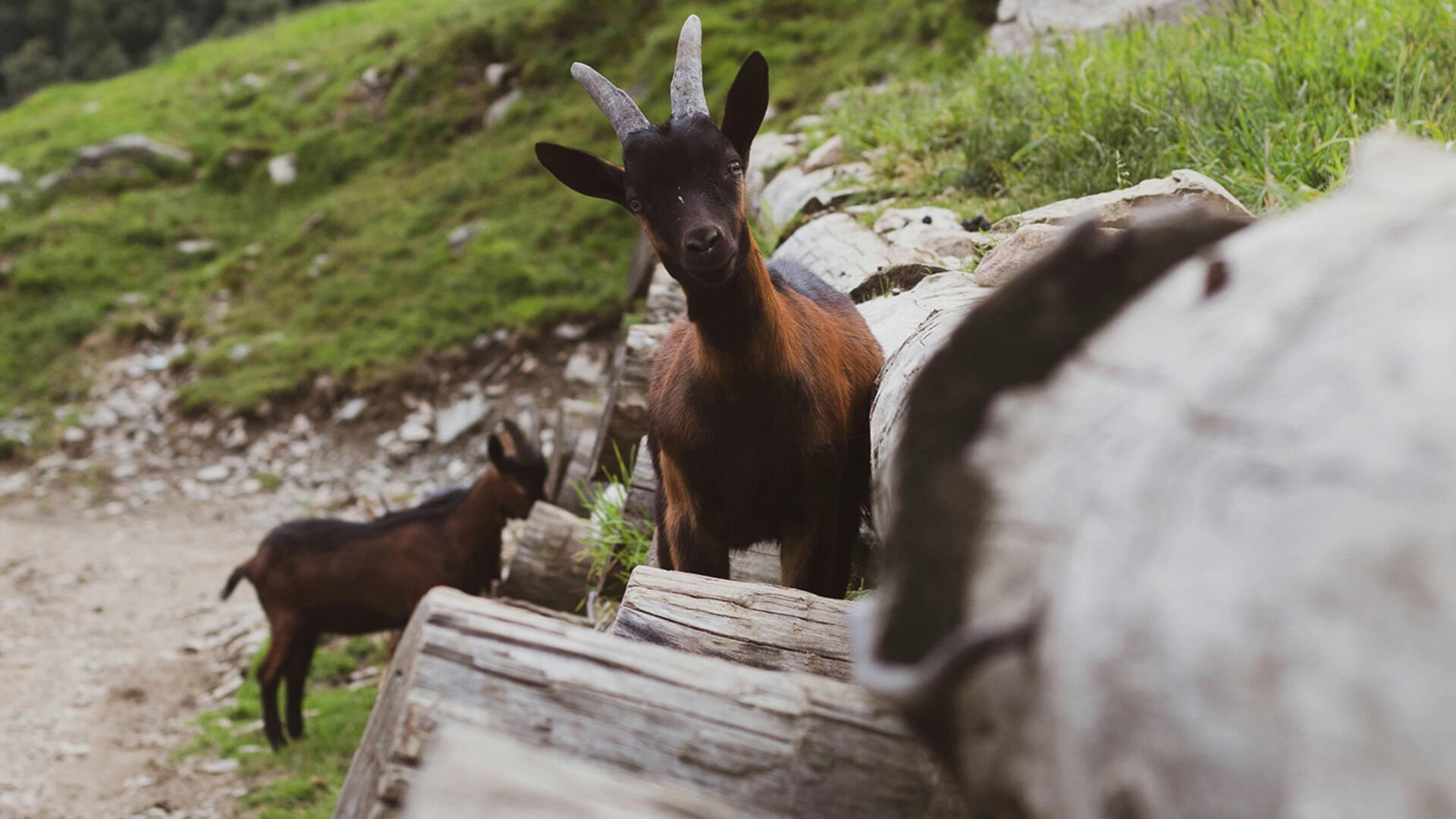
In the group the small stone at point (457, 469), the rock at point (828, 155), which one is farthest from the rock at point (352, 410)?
the rock at point (828, 155)

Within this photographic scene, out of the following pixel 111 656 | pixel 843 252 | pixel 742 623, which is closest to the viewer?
pixel 742 623

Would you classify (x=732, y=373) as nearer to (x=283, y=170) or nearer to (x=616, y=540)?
(x=616, y=540)

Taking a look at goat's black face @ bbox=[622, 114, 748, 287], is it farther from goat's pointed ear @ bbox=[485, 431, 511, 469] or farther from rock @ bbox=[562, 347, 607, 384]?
rock @ bbox=[562, 347, 607, 384]

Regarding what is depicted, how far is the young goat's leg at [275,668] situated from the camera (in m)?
6.45

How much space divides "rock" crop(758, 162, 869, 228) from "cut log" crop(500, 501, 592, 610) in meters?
2.38

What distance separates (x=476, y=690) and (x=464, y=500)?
5818mm

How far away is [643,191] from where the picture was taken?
343 centimetres

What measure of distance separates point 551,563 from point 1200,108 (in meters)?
4.09

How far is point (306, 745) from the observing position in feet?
21.2

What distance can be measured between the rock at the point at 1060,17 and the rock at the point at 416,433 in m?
6.42

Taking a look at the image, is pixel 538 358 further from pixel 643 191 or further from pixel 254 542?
pixel 643 191

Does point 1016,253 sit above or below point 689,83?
below

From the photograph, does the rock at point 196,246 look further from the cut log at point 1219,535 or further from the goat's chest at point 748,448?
the cut log at point 1219,535

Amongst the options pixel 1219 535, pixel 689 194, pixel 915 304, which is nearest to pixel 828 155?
pixel 915 304
